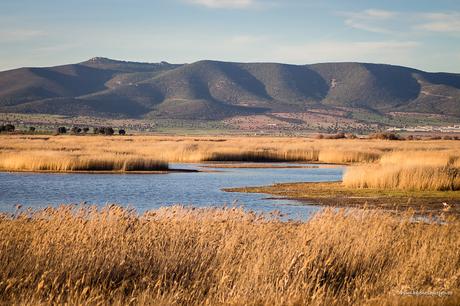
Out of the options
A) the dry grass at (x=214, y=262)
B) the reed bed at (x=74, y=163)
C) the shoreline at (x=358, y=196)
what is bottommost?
the reed bed at (x=74, y=163)

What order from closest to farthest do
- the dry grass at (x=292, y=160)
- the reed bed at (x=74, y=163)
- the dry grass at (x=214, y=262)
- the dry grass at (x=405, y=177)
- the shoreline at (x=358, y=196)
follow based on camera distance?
the dry grass at (x=214, y=262), the shoreline at (x=358, y=196), the dry grass at (x=405, y=177), the dry grass at (x=292, y=160), the reed bed at (x=74, y=163)

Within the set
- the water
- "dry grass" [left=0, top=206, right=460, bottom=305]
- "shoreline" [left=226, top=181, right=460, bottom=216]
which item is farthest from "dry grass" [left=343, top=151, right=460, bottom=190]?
"dry grass" [left=0, top=206, right=460, bottom=305]

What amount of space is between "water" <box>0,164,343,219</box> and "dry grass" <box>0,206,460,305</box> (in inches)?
326

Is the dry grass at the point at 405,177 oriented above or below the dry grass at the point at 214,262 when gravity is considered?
below

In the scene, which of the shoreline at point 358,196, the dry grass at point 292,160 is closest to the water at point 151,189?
the shoreline at point 358,196

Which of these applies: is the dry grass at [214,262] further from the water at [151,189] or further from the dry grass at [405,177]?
the dry grass at [405,177]

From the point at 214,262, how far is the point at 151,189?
23.0 metres

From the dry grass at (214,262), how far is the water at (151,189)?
828cm

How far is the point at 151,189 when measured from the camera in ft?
117

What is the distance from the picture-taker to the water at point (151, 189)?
28.4 meters

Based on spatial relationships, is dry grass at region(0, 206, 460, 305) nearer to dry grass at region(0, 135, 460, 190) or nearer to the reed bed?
dry grass at region(0, 135, 460, 190)

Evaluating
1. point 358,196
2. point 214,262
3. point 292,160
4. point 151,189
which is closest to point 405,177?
point 358,196

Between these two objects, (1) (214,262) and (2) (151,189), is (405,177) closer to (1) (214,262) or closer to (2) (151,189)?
(2) (151,189)

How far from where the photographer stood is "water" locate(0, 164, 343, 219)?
28.4 meters
